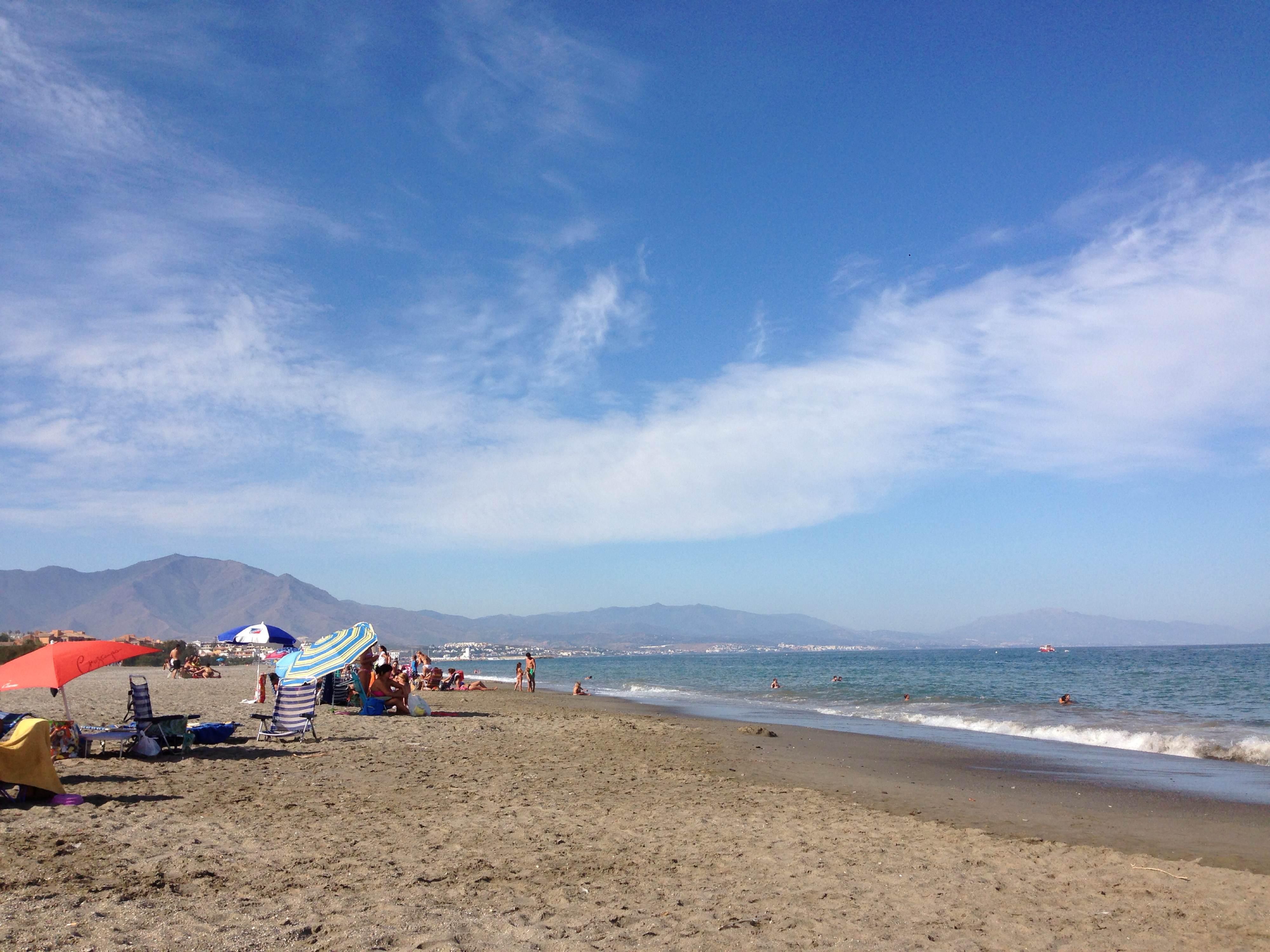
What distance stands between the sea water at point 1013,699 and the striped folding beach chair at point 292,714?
1110cm

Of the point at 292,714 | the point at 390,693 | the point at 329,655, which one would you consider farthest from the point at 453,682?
the point at 292,714

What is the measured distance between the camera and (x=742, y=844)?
699cm

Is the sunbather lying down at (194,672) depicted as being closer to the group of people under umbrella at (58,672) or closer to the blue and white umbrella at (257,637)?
the blue and white umbrella at (257,637)

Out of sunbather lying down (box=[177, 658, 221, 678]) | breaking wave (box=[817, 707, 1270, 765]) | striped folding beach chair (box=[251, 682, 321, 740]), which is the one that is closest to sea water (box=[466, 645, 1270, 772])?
breaking wave (box=[817, 707, 1270, 765])

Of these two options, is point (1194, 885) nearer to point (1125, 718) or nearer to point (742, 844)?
point (742, 844)

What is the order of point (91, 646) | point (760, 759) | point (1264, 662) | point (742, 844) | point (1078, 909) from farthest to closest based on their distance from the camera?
1. point (1264, 662)
2. point (760, 759)
3. point (91, 646)
4. point (742, 844)
5. point (1078, 909)

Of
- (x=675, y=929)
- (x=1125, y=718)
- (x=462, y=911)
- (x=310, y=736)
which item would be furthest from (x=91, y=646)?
(x=1125, y=718)

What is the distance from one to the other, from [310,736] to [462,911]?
856cm

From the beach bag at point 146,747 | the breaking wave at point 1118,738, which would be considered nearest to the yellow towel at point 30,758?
the beach bag at point 146,747

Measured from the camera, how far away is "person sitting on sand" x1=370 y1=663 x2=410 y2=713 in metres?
16.7

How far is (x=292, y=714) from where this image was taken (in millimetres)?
12148

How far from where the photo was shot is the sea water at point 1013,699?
17219mm

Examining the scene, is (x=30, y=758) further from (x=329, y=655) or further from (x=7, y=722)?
(x=329, y=655)

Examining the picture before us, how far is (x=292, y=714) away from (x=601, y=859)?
7360 millimetres
